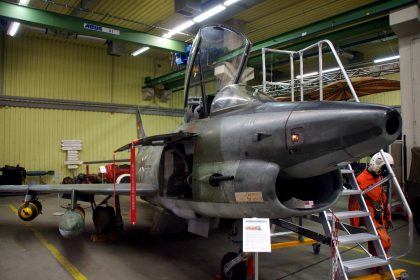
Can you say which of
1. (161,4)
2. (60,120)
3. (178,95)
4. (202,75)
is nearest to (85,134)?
(60,120)

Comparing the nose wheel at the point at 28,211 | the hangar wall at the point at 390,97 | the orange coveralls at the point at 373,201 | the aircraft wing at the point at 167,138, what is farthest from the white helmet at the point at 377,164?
the hangar wall at the point at 390,97

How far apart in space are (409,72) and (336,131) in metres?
8.14

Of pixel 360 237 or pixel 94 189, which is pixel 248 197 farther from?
pixel 94 189

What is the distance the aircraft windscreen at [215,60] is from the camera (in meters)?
5.16

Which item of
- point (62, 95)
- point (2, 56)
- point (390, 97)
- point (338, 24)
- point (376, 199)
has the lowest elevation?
point (376, 199)

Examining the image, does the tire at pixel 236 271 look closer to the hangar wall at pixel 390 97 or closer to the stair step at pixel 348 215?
the stair step at pixel 348 215

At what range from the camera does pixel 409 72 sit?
967 centimetres

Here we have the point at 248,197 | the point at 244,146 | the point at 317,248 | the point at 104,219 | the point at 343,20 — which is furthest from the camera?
the point at 343,20

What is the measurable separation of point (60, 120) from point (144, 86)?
5.38 meters

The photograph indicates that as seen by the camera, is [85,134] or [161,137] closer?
[161,137]

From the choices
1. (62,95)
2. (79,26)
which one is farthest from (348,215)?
(62,95)

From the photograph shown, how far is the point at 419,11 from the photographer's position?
29.6ft

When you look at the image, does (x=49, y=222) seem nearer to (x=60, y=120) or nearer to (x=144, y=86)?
(x=60, y=120)

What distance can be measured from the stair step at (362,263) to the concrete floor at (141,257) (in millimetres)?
945
